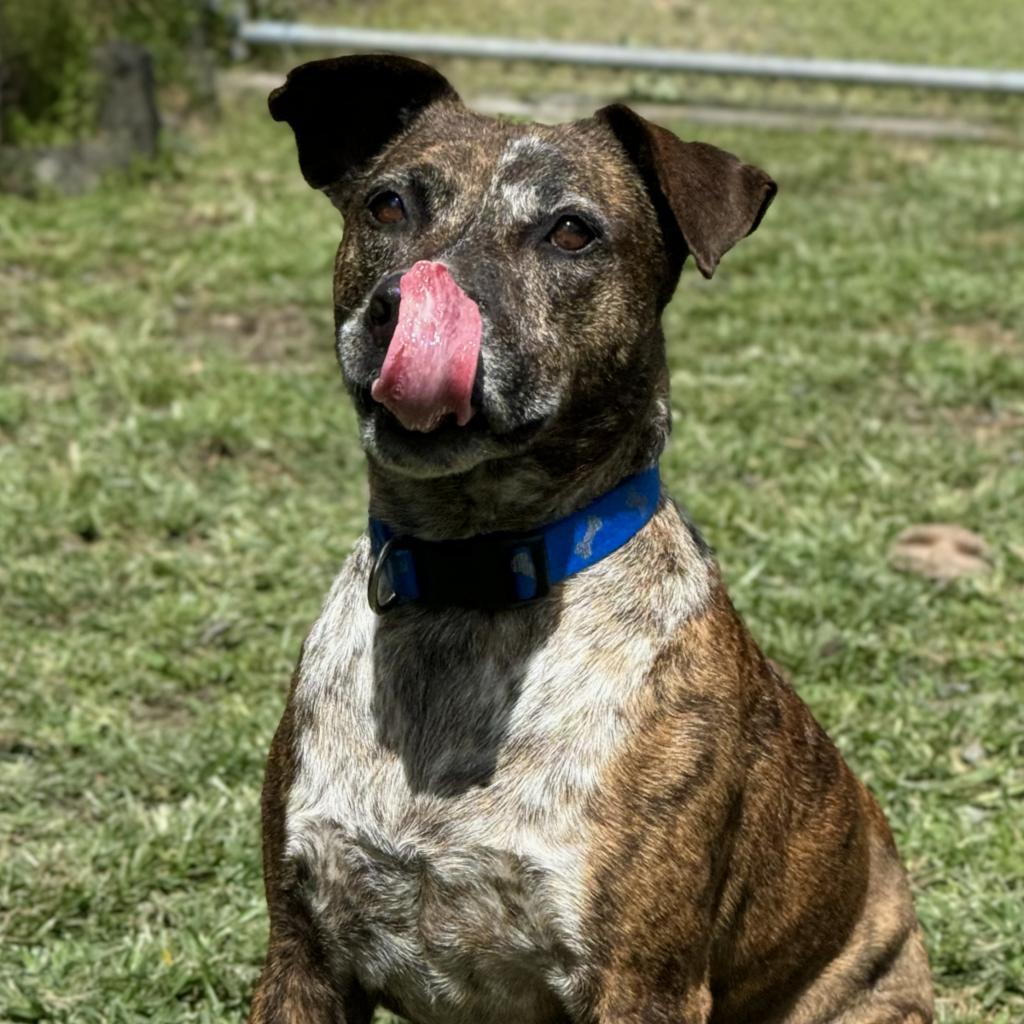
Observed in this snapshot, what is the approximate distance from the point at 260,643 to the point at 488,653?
7.73ft

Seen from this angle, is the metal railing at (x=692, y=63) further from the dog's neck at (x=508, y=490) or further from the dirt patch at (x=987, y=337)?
the dog's neck at (x=508, y=490)

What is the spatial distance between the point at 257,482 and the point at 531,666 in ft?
11.4

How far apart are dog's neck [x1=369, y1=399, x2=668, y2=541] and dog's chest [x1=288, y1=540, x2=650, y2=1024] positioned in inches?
7.1

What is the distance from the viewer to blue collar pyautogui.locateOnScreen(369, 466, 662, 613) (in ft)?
9.77

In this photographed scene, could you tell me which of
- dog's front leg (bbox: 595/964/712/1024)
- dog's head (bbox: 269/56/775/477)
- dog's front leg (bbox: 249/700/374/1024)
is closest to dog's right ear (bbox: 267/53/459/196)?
dog's head (bbox: 269/56/775/477)

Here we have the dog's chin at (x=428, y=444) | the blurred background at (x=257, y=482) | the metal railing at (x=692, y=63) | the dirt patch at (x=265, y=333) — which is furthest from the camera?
the metal railing at (x=692, y=63)

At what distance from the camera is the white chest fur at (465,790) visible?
9.30ft

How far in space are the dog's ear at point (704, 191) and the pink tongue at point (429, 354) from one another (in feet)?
1.53

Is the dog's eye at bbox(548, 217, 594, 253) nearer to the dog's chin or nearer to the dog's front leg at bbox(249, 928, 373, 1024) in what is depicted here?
the dog's chin

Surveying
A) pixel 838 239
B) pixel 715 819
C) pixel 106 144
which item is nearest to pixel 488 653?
pixel 715 819

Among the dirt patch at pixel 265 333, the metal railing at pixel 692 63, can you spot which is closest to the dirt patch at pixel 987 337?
the dirt patch at pixel 265 333

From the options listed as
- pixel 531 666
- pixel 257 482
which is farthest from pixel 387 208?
pixel 257 482

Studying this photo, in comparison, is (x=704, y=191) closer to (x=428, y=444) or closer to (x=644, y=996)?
(x=428, y=444)

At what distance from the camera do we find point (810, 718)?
3.42 m
